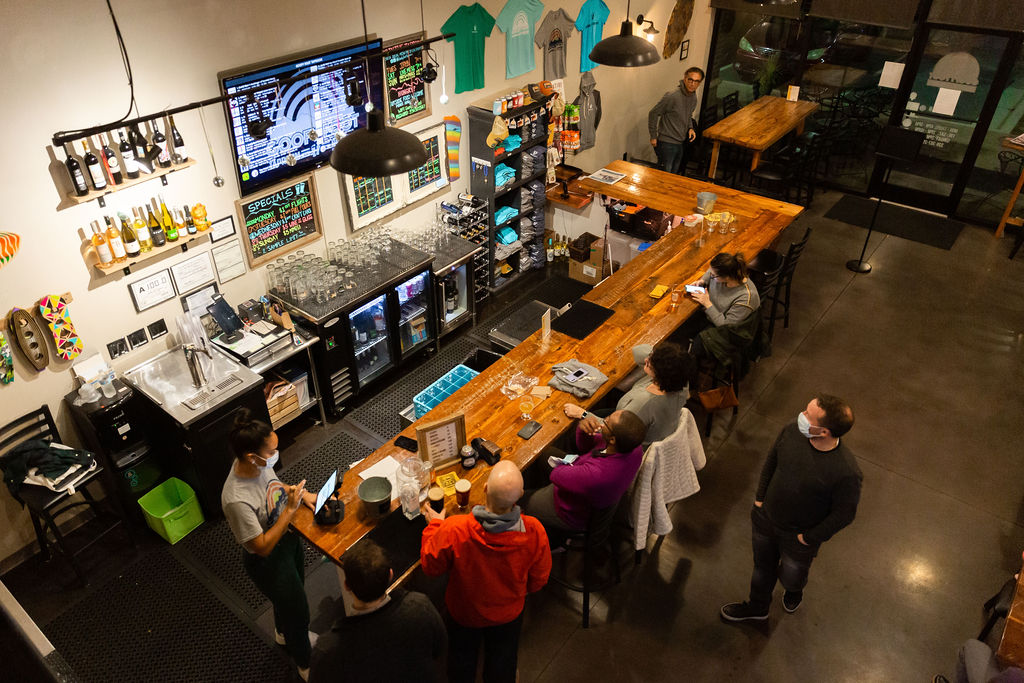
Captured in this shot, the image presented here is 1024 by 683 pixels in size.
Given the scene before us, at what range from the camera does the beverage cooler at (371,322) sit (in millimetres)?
5328

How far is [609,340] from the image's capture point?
197 inches

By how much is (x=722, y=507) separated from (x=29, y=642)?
430 cm

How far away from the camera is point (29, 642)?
4.91 feet

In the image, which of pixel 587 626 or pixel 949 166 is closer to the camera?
pixel 587 626

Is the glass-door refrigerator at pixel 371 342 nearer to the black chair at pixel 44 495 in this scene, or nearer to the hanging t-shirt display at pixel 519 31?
the black chair at pixel 44 495

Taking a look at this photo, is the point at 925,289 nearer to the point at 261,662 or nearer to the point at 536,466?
the point at 536,466

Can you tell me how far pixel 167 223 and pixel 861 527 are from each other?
16.5ft

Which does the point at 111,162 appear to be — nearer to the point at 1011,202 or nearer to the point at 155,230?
the point at 155,230

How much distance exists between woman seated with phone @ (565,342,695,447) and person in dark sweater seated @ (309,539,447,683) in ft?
5.57

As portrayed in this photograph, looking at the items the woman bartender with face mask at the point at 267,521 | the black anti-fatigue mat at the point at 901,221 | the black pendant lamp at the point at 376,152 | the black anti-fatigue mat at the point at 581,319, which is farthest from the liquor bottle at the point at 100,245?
the black anti-fatigue mat at the point at 901,221

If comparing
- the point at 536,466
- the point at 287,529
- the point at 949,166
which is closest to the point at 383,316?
the point at 536,466

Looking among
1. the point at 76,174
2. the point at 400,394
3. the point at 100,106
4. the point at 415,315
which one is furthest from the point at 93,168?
the point at 400,394

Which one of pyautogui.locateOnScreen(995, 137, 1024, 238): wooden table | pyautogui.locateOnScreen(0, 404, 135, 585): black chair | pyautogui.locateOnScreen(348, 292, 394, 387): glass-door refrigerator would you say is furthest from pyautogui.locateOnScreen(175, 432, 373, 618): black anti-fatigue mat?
pyautogui.locateOnScreen(995, 137, 1024, 238): wooden table

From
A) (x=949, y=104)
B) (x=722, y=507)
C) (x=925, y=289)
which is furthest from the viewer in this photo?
(x=949, y=104)
